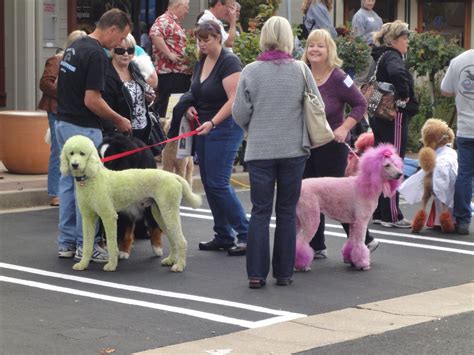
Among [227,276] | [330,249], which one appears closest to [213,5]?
[330,249]

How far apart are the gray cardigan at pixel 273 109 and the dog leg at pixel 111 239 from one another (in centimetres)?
124

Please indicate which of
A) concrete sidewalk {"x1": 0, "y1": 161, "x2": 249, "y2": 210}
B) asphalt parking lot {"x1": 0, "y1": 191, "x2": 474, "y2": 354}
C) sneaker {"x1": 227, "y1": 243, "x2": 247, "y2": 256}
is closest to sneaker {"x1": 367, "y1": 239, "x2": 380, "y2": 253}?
asphalt parking lot {"x1": 0, "y1": 191, "x2": 474, "y2": 354}

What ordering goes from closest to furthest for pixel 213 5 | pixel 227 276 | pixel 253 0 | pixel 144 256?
pixel 227 276 < pixel 144 256 < pixel 213 5 < pixel 253 0

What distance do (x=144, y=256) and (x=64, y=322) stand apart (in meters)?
2.43

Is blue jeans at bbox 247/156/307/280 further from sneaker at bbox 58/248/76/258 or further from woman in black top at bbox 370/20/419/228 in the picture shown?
woman in black top at bbox 370/20/419/228

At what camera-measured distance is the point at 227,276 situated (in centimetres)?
890

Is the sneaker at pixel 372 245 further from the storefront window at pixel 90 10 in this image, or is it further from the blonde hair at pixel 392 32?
the storefront window at pixel 90 10

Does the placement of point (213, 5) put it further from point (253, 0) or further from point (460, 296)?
point (460, 296)

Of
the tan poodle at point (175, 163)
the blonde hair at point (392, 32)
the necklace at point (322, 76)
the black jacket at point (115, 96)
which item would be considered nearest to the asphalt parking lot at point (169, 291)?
the black jacket at point (115, 96)

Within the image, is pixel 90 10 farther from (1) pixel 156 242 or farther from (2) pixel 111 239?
(2) pixel 111 239

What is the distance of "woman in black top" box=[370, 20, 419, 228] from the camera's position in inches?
447

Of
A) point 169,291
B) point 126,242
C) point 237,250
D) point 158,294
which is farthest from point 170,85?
point 158,294

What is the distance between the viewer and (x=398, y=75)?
11320 mm

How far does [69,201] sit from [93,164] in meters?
0.77
